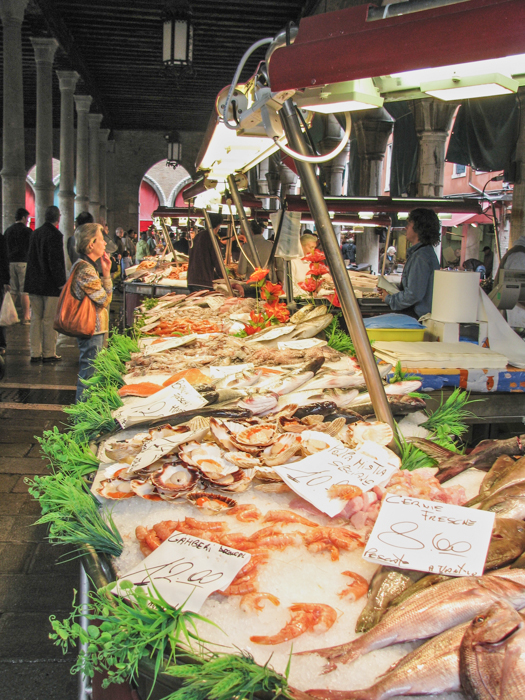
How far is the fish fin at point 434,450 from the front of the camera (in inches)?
Result: 84.9

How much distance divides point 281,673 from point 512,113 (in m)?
11.3

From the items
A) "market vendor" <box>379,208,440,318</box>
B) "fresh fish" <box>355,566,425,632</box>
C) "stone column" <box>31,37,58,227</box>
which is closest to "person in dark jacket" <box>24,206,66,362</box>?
"stone column" <box>31,37,58,227</box>

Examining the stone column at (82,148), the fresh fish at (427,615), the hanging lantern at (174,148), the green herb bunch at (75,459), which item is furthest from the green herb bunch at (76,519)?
the stone column at (82,148)

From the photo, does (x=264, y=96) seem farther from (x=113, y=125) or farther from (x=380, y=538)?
(x=113, y=125)

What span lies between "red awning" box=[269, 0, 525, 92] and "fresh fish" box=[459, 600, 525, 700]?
43.4 inches

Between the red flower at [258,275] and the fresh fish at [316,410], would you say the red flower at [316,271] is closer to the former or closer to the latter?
the red flower at [258,275]

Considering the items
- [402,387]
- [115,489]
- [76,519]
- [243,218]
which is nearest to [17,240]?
[243,218]

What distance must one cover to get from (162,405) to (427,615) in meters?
1.57

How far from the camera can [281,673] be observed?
3.76ft

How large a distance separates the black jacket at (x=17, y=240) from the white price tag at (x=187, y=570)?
10.1 meters

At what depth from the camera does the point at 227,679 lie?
1055 mm

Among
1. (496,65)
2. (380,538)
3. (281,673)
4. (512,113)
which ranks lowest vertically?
(281,673)

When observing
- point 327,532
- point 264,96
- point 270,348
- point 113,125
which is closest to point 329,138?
point 270,348

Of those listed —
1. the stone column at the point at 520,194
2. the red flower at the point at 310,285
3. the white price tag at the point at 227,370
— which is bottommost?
the white price tag at the point at 227,370
